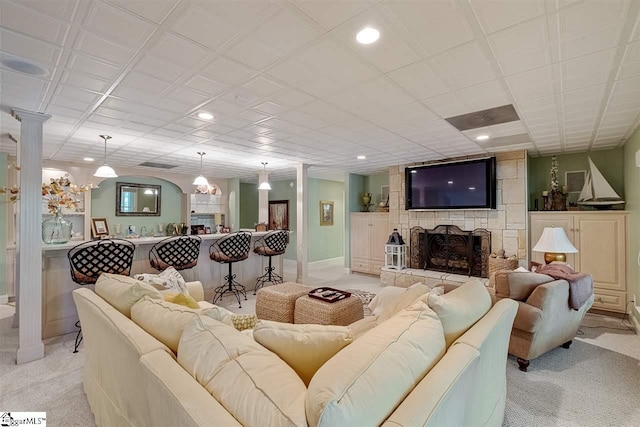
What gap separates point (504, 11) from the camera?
1.55m

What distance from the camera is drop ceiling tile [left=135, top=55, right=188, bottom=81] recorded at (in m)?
2.03

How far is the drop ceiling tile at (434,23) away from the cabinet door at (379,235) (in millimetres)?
5002

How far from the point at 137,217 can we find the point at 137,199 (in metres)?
0.41

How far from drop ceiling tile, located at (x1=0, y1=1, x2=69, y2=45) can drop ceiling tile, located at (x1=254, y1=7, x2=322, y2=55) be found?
42.2 inches

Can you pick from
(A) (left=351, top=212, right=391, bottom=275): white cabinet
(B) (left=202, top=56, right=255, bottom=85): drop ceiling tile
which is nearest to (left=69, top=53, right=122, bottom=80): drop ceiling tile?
(B) (left=202, top=56, right=255, bottom=85): drop ceiling tile

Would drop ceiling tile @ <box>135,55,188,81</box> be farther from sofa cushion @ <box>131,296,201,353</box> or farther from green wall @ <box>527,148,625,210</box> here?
green wall @ <box>527,148,625,210</box>

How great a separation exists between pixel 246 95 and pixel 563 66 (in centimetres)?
238

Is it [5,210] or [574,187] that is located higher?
[574,187]

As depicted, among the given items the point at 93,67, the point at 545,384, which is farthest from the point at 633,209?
the point at 93,67

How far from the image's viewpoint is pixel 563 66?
6.91ft

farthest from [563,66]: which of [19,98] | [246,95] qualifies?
[19,98]

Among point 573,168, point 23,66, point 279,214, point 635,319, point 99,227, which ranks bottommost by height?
point 635,319

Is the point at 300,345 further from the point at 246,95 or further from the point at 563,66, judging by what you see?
the point at 563,66

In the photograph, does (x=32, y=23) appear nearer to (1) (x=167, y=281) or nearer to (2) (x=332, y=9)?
(2) (x=332, y=9)
